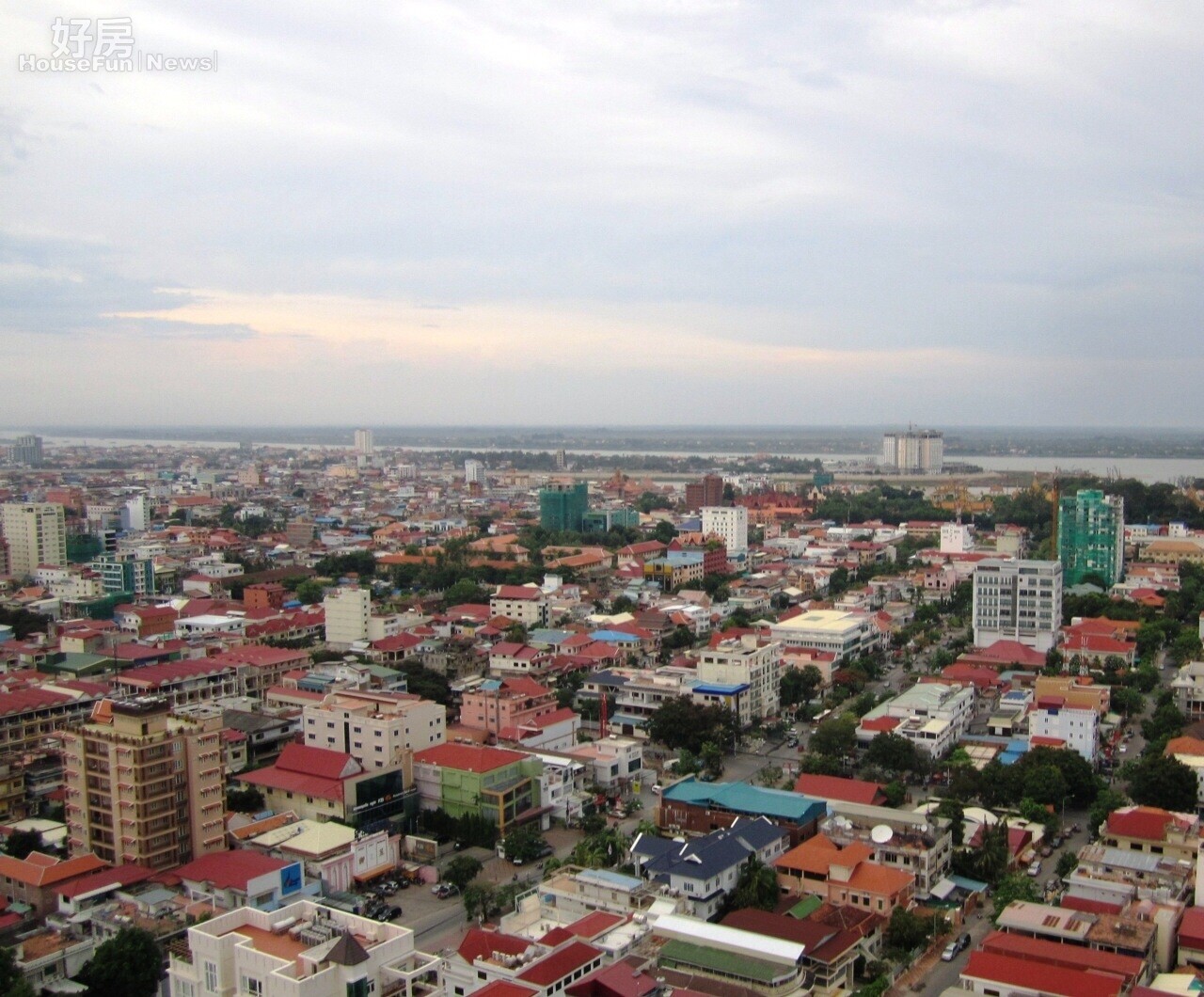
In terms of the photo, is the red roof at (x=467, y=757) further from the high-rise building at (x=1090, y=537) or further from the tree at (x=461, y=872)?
the high-rise building at (x=1090, y=537)

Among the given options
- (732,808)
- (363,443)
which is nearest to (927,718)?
(732,808)

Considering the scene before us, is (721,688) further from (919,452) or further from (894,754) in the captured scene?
(919,452)

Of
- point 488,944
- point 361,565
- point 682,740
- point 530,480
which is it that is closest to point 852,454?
point 530,480

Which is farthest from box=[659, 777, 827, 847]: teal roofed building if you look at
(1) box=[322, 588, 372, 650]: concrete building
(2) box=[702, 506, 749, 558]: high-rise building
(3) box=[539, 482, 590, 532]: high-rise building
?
(3) box=[539, 482, 590, 532]: high-rise building

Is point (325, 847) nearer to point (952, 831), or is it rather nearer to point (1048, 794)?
point (952, 831)

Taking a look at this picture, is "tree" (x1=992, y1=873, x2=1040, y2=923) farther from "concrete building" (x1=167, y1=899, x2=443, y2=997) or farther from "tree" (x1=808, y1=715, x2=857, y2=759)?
"concrete building" (x1=167, y1=899, x2=443, y2=997)
